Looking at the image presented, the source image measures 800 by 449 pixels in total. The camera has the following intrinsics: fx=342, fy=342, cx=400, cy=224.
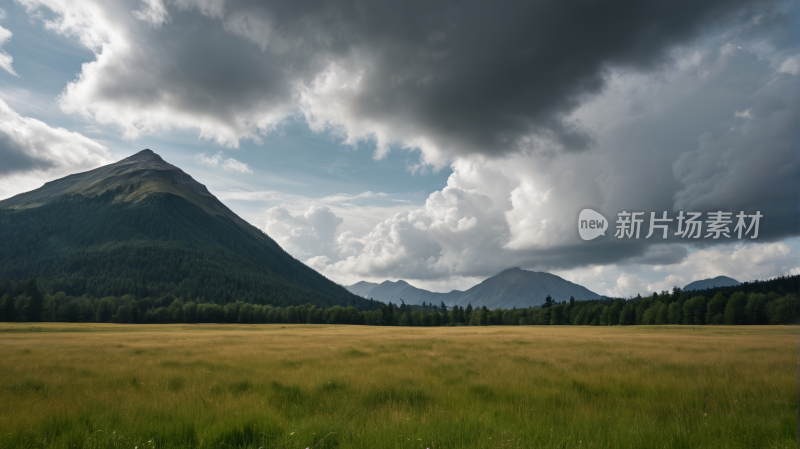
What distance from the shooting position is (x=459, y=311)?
16888cm

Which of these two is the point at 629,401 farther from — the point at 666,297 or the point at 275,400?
the point at 666,297

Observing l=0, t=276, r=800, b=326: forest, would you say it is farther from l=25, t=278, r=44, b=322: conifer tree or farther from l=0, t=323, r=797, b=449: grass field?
l=0, t=323, r=797, b=449: grass field

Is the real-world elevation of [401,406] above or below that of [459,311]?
above

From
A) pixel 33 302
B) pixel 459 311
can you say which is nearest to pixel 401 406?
pixel 33 302

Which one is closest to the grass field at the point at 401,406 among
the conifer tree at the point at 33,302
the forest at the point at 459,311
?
the forest at the point at 459,311

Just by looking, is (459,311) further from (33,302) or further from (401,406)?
(401,406)

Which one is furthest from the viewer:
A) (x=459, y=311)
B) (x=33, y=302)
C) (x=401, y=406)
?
(x=459, y=311)

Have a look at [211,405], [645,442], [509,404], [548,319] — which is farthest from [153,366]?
[548,319]

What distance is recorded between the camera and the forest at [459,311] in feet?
304

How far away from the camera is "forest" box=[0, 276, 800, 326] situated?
9256 centimetres

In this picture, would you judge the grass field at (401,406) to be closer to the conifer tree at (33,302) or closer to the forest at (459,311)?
the forest at (459,311)

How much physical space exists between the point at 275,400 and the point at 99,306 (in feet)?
560

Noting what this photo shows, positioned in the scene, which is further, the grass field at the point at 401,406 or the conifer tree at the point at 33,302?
the conifer tree at the point at 33,302

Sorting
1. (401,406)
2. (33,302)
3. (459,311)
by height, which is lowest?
(459,311)
